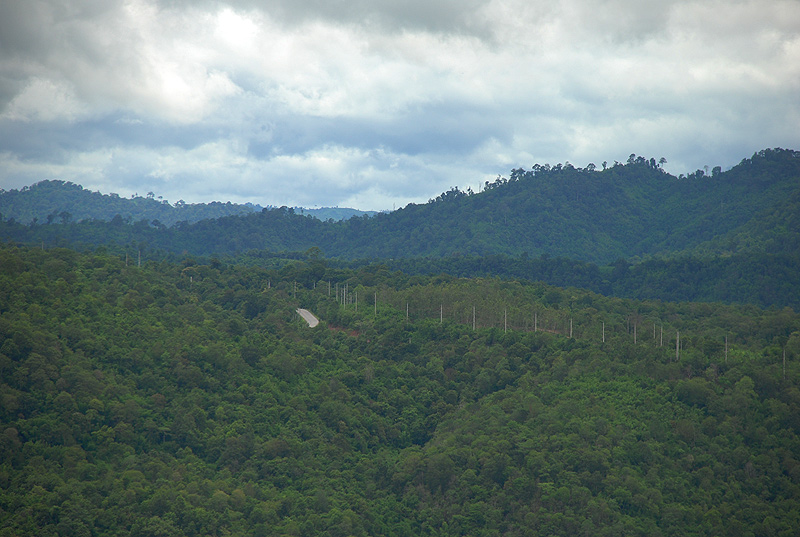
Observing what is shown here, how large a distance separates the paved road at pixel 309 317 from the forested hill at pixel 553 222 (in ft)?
229

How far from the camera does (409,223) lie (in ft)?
563

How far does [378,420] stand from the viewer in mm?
64250

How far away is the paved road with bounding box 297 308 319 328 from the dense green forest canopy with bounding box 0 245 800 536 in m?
2.51

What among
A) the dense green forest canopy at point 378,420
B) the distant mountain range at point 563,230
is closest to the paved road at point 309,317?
the dense green forest canopy at point 378,420

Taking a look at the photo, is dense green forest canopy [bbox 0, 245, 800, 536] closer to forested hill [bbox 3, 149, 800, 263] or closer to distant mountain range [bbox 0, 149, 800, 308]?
distant mountain range [bbox 0, 149, 800, 308]

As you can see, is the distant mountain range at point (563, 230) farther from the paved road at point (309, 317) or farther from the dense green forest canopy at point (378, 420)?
the dense green forest canopy at point (378, 420)

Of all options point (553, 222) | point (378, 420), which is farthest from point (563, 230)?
point (378, 420)

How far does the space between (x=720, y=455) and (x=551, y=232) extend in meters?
111

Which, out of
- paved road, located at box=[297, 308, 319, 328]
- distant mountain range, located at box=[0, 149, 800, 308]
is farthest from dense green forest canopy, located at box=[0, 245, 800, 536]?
distant mountain range, located at box=[0, 149, 800, 308]

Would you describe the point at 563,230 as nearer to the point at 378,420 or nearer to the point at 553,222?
the point at 553,222

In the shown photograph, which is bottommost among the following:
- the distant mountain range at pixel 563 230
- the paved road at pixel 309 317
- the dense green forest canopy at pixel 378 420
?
the dense green forest canopy at pixel 378 420

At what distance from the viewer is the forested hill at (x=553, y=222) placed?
511ft

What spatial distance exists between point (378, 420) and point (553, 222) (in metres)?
108

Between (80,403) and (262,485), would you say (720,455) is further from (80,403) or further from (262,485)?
(80,403)
